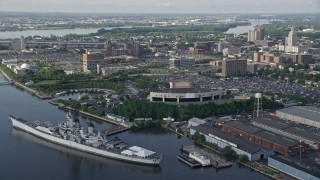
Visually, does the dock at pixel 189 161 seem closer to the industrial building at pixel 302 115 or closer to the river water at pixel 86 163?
the river water at pixel 86 163

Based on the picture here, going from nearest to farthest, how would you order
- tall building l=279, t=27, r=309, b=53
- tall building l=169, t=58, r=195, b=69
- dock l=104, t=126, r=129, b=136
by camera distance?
dock l=104, t=126, r=129, b=136 → tall building l=169, t=58, r=195, b=69 → tall building l=279, t=27, r=309, b=53

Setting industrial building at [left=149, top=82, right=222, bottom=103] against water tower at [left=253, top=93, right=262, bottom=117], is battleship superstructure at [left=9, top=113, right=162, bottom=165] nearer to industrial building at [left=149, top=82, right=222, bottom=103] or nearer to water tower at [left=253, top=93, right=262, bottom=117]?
water tower at [left=253, top=93, right=262, bottom=117]

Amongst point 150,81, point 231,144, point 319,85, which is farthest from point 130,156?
point 319,85

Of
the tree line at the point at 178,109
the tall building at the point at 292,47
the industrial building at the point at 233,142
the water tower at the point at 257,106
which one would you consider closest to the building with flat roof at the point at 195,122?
the industrial building at the point at 233,142

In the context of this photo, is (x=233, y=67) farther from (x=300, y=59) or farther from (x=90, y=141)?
(x=90, y=141)

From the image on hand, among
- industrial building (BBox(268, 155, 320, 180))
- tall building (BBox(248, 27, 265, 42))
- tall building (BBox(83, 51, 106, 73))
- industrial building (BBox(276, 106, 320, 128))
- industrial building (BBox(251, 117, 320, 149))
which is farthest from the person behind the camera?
tall building (BBox(248, 27, 265, 42))

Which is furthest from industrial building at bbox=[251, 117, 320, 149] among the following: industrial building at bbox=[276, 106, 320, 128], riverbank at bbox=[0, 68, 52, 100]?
riverbank at bbox=[0, 68, 52, 100]

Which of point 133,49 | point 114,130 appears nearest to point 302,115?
point 114,130
